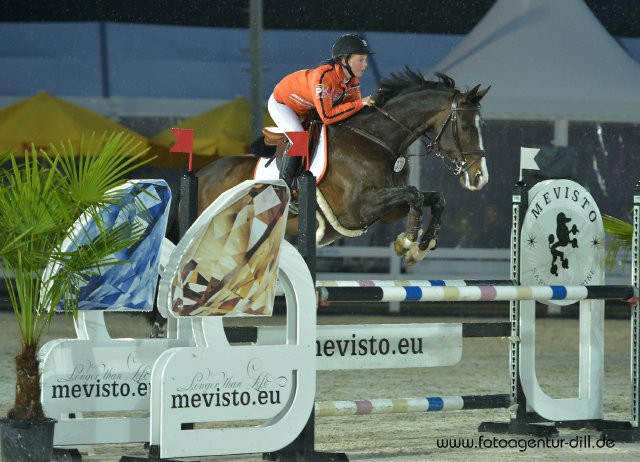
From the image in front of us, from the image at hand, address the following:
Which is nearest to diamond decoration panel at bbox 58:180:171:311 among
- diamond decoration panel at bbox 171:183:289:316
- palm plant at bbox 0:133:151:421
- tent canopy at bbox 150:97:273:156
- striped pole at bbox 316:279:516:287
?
palm plant at bbox 0:133:151:421

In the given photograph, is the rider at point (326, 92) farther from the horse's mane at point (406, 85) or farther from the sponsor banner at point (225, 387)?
the sponsor banner at point (225, 387)

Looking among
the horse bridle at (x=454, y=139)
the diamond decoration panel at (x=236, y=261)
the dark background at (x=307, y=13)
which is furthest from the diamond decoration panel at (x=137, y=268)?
the dark background at (x=307, y=13)

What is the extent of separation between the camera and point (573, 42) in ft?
37.1

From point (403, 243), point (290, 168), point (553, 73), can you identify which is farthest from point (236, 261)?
point (553, 73)

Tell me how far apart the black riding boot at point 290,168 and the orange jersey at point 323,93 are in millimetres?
234

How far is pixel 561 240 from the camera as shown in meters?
5.14

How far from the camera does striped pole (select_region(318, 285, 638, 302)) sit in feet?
14.3

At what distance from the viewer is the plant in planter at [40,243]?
370 centimetres

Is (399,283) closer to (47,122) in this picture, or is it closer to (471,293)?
(471,293)

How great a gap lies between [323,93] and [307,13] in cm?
1012

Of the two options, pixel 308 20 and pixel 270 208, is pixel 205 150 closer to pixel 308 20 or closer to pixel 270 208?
pixel 308 20

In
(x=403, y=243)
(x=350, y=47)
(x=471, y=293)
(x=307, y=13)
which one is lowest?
(x=471, y=293)

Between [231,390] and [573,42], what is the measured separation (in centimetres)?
812

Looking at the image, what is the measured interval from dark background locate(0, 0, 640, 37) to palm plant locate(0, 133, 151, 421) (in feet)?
37.9
